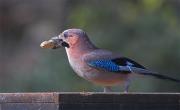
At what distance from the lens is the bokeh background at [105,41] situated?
500 inches

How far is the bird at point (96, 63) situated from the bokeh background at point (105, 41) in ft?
15.3

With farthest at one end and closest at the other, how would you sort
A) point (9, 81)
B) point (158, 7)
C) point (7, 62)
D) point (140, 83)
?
point (7, 62), point (9, 81), point (158, 7), point (140, 83)

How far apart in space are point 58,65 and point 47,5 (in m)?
3.79

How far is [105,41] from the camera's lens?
42.1 feet

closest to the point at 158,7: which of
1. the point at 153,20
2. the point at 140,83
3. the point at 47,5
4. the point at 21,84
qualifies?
the point at 153,20

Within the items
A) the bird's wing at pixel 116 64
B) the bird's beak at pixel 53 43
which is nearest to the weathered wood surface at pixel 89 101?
the bird's beak at pixel 53 43

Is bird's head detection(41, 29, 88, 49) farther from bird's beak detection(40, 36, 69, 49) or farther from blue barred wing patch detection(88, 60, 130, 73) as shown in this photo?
blue barred wing patch detection(88, 60, 130, 73)

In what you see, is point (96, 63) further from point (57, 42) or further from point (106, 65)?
point (57, 42)

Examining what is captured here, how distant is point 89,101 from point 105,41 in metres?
8.08

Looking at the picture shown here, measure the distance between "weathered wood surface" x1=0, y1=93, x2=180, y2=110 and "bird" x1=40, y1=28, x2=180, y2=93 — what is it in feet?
4.72

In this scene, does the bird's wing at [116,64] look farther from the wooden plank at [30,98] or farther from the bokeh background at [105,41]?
the bokeh background at [105,41]

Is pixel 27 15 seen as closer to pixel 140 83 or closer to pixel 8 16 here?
pixel 8 16

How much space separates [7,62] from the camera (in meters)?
16.0

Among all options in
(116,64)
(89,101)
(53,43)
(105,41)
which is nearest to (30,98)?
(89,101)
